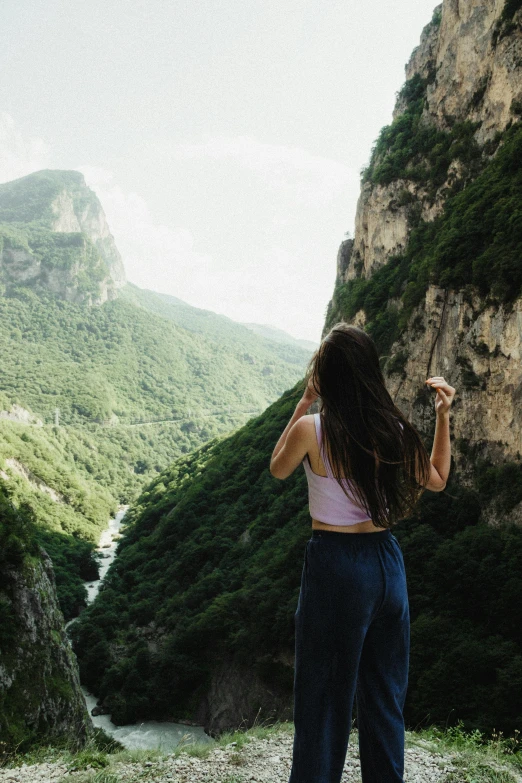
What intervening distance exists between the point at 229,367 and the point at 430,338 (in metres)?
135

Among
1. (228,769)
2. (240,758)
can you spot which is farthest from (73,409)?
(228,769)

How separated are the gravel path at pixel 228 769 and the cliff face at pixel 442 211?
744 inches

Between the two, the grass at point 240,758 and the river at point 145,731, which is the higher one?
the grass at point 240,758

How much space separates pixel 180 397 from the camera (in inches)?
5300

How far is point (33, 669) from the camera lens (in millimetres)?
13062

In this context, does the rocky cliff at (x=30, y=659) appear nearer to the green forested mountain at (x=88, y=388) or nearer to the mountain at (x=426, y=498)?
the mountain at (x=426, y=498)

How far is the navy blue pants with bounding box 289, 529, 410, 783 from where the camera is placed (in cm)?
247

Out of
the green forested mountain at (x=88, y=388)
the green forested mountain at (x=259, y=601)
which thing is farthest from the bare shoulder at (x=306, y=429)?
the green forested mountain at (x=88, y=388)

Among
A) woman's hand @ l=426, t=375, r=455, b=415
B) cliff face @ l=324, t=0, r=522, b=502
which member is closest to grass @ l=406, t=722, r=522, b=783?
woman's hand @ l=426, t=375, r=455, b=415

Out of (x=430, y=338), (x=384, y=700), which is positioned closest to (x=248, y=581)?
(x=430, y=338)

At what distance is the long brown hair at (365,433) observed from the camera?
2.53 meters

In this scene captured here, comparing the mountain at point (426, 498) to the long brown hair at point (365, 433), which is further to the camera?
the mountain at point (426, 498)

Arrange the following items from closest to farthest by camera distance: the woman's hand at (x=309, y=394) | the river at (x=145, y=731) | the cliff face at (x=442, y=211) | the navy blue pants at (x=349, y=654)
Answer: the navy blue pants at (x=349, y=654) → the woman's hand at (x=309, y=394) → the cliff face at (x=442, y=211) → the river at (x=145, y=731)

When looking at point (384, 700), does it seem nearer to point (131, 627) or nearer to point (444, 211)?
point (444, 211)
